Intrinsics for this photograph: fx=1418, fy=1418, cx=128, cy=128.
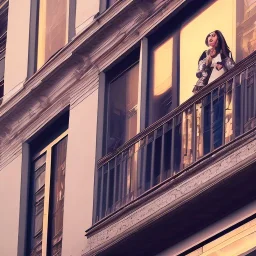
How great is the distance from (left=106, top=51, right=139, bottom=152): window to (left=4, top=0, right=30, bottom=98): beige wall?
278 centimetres

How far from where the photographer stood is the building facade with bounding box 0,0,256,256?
1552cm

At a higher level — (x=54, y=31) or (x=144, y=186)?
(x=54, y=31)

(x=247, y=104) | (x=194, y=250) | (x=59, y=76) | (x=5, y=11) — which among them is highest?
(x=5, y=11)

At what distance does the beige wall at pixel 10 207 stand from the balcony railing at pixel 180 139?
245 cm

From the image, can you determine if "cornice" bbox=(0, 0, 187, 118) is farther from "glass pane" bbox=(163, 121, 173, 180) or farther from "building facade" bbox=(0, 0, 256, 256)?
"glass pane" bbox=(163, 121, 173, 180)

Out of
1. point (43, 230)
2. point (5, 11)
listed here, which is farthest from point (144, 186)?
point (5, 11)

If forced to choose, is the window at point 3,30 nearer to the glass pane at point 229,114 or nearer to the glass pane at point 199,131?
the glass pane at point 199,131

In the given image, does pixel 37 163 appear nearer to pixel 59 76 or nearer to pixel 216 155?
pixel 59 76

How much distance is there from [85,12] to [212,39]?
12.7 feet

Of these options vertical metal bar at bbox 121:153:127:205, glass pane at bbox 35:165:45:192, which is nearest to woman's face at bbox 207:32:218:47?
vertical metal bar at bbox 121:153:127:205

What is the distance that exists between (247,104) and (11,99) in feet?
20.8

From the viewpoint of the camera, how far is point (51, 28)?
21.3 metres

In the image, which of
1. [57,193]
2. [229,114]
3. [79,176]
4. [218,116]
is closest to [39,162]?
[57,193]

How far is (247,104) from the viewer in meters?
15.5
